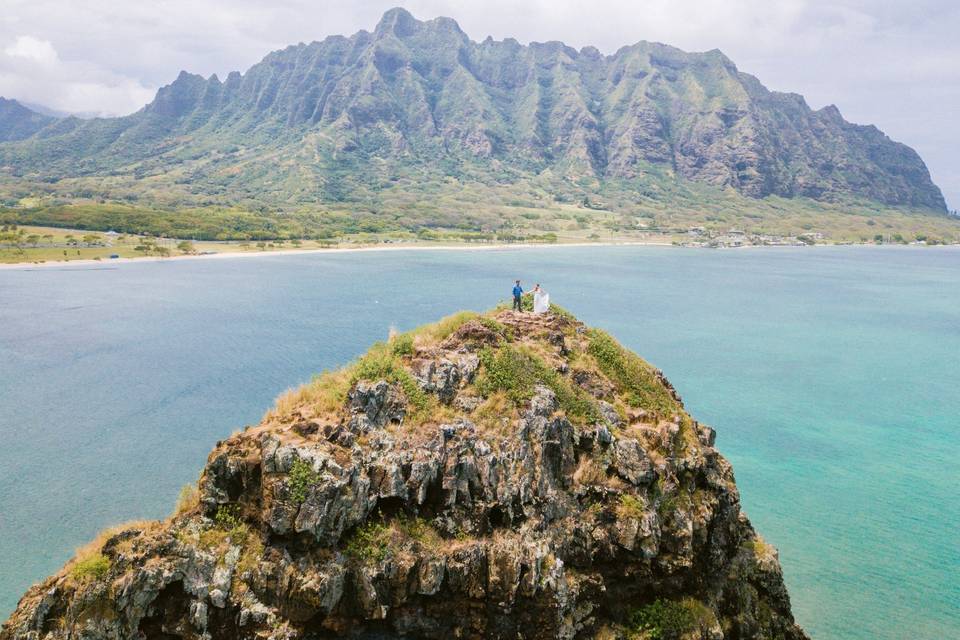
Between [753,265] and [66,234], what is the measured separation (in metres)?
199

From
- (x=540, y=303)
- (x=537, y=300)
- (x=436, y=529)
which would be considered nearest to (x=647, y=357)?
(x=537, y=300)

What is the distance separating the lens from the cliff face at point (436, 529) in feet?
56.0

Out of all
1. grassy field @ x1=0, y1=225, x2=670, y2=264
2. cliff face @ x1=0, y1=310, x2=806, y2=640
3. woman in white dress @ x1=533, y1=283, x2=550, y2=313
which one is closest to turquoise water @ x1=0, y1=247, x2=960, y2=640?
cliff face @ x1=0, y1=310, x2=806, y2=640

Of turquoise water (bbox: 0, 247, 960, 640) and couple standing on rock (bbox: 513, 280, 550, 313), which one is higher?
couple standing on rock (bbox: 513, 280, 550, 313)

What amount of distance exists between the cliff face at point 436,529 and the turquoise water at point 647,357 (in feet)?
37.6

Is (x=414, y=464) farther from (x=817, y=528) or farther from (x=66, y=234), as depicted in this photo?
(x=66, y=234)

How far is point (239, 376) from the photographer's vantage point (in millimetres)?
60438

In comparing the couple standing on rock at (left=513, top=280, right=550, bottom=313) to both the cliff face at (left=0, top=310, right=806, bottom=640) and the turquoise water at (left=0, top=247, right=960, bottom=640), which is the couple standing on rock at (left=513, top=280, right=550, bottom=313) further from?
the turquoise water at (left=0, top=247, right=960, bottom=640)

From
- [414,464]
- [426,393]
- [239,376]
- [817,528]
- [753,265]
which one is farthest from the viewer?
[753,265]

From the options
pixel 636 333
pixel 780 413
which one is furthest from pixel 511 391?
pixel 636 333

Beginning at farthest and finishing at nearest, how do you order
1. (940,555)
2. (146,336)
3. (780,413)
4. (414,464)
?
(146,336)
(780,413)
(940,555)
(414,464)

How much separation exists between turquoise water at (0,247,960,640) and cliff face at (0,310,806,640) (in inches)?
452

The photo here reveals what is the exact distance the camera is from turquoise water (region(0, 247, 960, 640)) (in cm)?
3141

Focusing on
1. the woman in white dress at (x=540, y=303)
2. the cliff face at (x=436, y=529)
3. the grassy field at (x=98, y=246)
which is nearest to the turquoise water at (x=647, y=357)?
the cliff face at (x=436, y=529)
